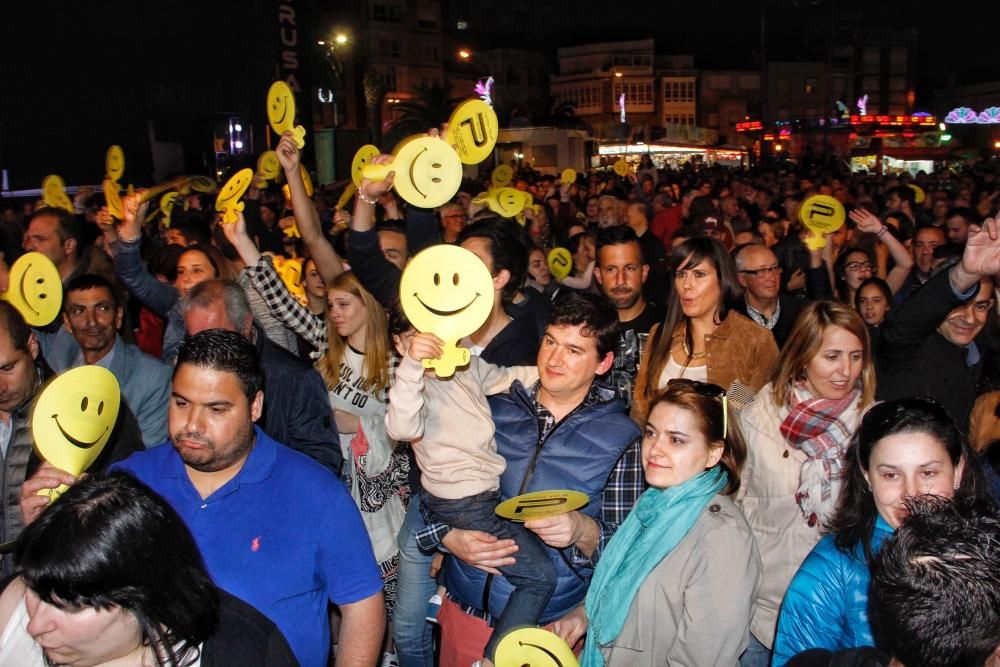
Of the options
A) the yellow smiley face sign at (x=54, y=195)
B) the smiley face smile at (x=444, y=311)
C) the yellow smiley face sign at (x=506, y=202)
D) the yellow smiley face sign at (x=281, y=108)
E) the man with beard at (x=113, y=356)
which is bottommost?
the man with beard at (x=113, y=356)

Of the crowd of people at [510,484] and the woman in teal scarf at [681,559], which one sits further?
the woman in teal scarf at [681,559]

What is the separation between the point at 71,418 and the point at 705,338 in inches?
113

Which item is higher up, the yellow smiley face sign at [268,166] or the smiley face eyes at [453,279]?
the yellow smiley face sign at [268,166]

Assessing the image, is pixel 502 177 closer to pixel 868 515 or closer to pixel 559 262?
pixel 559 262

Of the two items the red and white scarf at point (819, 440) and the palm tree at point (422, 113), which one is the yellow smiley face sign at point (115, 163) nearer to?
the red and white scarf at point (819, 440)

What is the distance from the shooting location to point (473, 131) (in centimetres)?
441

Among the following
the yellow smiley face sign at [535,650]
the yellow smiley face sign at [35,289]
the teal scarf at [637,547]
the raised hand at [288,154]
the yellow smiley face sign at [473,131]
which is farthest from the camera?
the raised hand at [288,154]

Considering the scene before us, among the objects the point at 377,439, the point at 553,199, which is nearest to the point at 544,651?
the point at 377,439

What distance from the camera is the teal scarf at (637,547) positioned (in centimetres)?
275

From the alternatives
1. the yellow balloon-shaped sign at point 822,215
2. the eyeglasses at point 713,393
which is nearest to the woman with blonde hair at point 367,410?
the eyeglasses at point 713,393

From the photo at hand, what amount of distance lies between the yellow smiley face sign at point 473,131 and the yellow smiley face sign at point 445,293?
163 centimetres

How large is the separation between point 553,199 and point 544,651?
12.4 meters

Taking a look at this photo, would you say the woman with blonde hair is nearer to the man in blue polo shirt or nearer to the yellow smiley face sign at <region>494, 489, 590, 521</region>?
the man in blue polo shirt

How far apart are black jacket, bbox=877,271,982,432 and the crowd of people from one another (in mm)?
17
